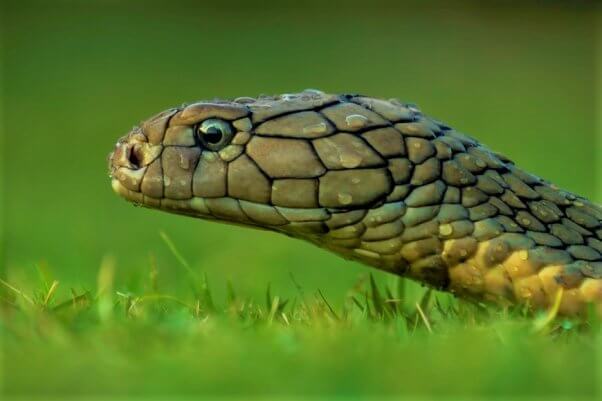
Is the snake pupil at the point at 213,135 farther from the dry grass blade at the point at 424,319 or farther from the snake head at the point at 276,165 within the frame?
the dry grass blade at the point at 424,319

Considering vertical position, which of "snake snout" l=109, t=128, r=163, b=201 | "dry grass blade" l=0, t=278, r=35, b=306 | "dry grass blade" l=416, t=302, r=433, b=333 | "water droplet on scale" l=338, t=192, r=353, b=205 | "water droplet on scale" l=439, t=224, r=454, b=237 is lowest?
"dry grass blade" l=416, t=302, r=433, b=333

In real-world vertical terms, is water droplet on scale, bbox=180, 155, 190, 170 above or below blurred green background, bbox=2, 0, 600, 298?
above

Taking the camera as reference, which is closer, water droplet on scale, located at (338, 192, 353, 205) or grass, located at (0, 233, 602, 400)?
grass, located at (0, 233, 602, 400)

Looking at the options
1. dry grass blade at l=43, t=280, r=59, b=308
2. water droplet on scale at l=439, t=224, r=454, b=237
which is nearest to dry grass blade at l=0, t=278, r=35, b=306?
dry grass blade at l=43, t=280, r=59, b=308

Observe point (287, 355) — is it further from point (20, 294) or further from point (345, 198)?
point (20, 294)

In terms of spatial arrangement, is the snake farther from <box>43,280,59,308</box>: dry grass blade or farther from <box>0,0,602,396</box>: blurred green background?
<box>0,0,602,396</box>: blurred green background

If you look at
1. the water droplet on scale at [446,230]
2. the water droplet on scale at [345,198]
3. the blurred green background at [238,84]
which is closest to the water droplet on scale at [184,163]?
the water droplet on scale at [345,198]

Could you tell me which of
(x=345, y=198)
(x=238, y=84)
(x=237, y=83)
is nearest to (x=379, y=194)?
(x=345, y=198)
